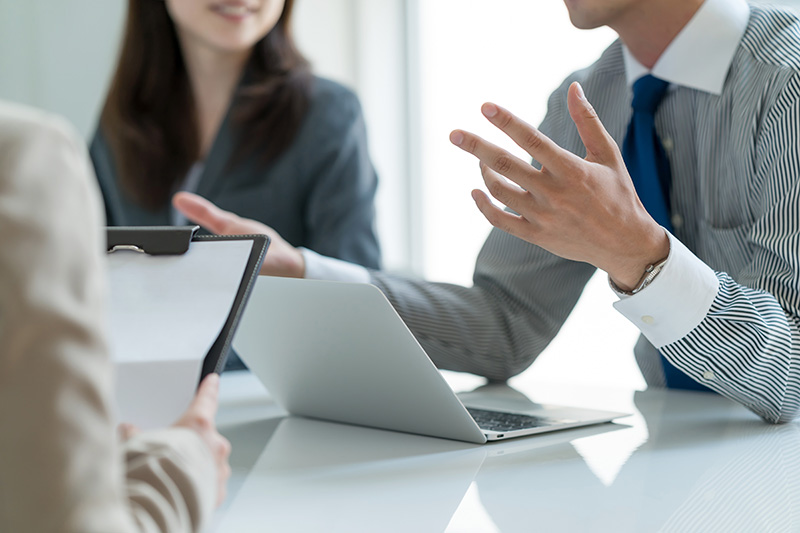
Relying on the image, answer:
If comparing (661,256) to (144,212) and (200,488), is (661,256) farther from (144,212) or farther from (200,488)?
(144,212)

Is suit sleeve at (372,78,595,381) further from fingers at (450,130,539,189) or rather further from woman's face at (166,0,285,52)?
woman's face at (166,0,285,52)

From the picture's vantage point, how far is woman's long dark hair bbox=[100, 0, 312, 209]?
1.99 meters

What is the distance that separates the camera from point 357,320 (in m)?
0.79

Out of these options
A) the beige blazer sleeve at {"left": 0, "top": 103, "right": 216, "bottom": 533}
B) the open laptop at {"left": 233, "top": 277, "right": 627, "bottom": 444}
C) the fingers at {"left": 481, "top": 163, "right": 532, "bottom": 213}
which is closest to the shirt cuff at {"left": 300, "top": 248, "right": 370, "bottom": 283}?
the open laptop at {"left": 233, "top": 277, "right": 627, "bottom": 444}

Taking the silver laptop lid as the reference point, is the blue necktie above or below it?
above

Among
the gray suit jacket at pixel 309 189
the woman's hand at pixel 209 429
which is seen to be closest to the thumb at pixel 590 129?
the woman's hand at pixel 209 429

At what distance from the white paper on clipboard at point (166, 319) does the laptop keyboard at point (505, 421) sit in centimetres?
33

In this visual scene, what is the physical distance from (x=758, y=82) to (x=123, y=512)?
103 cm

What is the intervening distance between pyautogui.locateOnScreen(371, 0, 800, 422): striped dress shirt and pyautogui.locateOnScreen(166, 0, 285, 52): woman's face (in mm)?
791

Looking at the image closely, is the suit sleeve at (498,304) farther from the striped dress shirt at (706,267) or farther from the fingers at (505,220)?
the fingers at (505,220)

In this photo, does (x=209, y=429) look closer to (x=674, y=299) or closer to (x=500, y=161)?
(x=500, y=161)

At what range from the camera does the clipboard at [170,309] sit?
0.62 m

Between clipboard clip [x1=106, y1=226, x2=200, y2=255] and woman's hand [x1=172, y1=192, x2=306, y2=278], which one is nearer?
clipboard clip [x1=106, y1=226, x2=200, y2=255]

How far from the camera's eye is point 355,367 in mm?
839
